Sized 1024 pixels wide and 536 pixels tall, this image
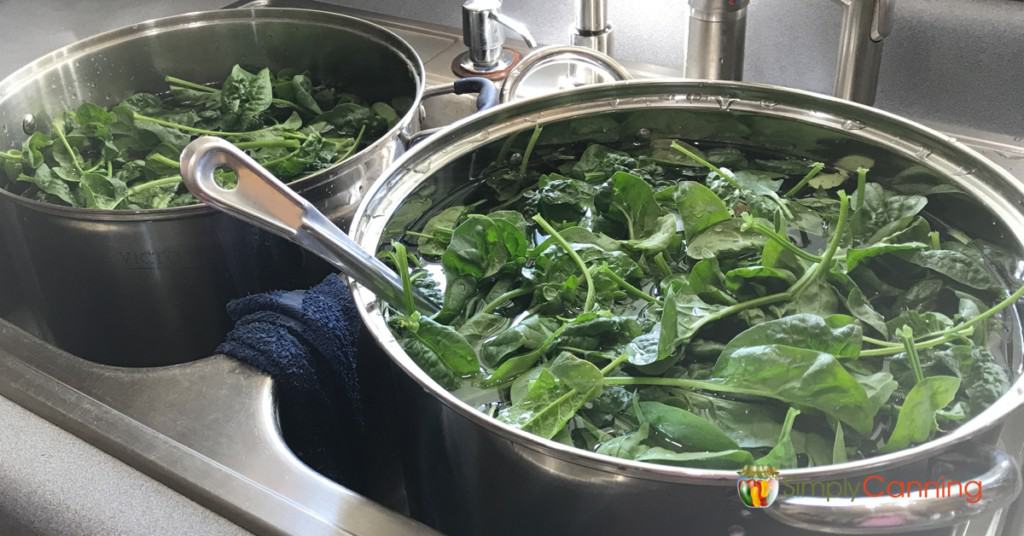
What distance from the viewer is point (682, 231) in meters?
0.64

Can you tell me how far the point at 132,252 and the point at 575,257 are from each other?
1.18 ft

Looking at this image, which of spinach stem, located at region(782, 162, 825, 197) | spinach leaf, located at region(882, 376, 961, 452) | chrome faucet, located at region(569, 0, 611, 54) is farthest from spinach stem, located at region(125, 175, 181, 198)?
spinach leaf, located at region(882, 376, 961, 452)

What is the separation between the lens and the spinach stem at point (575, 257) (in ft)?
1.88

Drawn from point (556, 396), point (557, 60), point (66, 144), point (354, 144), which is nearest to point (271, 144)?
point (354, 144)

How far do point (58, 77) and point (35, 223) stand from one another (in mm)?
248

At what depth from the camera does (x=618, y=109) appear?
0.73 meters

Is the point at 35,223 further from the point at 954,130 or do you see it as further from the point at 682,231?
the point at 954,130

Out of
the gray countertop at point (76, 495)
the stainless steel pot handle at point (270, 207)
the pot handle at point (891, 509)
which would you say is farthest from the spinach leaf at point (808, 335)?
the gray countertop at point (76, 495)

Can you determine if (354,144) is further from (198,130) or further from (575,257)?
(575,257)

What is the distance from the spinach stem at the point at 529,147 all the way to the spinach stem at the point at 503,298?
0.51ft

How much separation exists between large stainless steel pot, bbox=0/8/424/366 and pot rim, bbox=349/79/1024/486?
3.3 inches

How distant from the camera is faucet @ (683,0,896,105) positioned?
821 mm

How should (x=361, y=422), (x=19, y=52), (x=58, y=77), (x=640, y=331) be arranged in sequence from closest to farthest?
1. (x=640, y=331)
2. (x=361, y=422)
3. (x=58, y=77)
4. (x=19, y=52)

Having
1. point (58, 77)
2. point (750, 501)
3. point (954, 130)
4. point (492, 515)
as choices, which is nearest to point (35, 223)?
point (58, 77)
